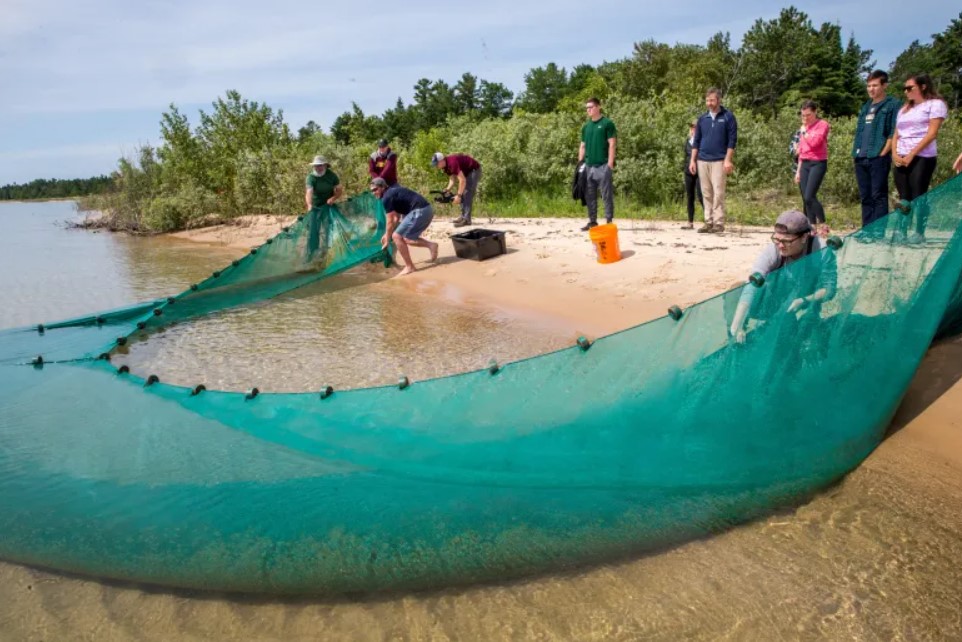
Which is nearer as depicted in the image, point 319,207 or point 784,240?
point 784,240

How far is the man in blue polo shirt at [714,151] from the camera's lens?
7.90 meters

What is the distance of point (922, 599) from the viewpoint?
2.38m

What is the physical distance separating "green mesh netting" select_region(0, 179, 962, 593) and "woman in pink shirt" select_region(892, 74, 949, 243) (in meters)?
2.65

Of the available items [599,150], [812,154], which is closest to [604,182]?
[599,150]

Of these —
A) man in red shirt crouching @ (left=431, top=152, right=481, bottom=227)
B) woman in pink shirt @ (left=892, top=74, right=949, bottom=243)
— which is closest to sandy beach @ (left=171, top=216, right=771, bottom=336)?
man in red shirt crouching @ (left=431, top=152, right=481, bottom=227)

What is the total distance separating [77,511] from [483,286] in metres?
5.76

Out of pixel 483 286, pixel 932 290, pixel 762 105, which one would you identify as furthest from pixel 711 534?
pixel 762 105

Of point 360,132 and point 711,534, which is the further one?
point 360,132

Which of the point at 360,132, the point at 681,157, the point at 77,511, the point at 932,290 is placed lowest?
the point at 77,511

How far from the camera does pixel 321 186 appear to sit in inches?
343

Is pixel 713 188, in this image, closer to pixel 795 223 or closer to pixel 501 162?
pixel 795 223

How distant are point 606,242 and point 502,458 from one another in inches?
213

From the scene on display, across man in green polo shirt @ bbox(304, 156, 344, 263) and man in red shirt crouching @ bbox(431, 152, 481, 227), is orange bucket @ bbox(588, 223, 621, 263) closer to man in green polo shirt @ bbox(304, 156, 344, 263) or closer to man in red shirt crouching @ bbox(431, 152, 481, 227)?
man in red shirt crouching @ bbox(431, 152, 481, 227)

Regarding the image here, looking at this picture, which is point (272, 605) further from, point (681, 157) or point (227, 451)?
point (681, 157)
